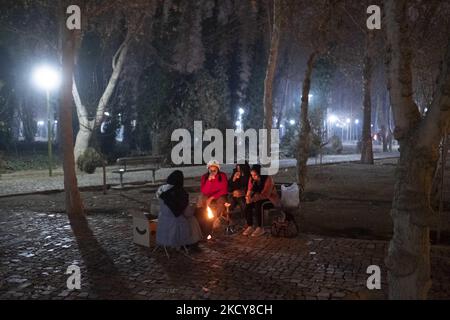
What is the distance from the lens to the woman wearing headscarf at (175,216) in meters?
7.19

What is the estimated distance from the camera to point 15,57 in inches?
1227

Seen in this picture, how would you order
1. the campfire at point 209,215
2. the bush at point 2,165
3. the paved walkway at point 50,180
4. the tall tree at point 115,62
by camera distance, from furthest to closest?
1. the tall tree at point 115,62
2. the bush at point 2,165
3. the paved walkway at point 50,180
4. the campfire at point 209,215

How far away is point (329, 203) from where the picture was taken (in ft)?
40.4

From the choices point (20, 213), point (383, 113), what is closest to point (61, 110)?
point (20, 213)

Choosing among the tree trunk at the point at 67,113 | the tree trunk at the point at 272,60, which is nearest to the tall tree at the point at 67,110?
the tree trunk at the point at 67,113

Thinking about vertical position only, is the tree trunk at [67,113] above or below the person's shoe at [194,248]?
above

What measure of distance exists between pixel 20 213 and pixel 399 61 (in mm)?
9427

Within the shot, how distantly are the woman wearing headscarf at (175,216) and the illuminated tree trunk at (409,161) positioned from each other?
133 inches

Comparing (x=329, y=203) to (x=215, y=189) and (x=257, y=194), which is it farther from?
(x=215, y=189)

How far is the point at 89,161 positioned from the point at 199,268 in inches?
619

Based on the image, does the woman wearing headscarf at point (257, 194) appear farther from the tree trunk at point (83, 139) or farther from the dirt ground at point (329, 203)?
the tree trunk at point (83, 139)

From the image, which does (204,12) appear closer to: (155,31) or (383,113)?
(155,31)

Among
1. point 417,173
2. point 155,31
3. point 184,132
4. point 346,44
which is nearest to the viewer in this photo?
point 417,173
